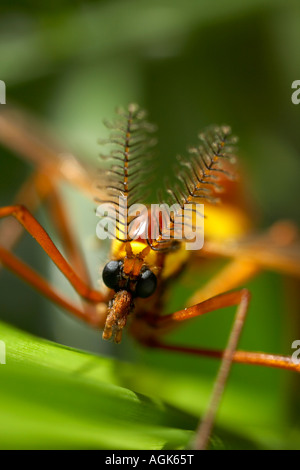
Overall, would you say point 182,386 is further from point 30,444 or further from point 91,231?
point 30,444

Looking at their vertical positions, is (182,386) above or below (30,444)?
above

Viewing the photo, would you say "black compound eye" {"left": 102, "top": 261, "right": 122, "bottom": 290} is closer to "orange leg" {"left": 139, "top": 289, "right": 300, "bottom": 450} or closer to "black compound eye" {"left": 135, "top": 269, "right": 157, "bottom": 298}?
"black compound eye" {"left": 135, "top": 269, "right": 157, "bottom": 298}

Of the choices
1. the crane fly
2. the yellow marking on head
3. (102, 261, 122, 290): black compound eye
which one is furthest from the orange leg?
the yellow marking on head

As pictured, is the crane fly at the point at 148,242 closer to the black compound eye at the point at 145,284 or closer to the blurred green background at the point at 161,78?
the black compound eye at the point at 145,284

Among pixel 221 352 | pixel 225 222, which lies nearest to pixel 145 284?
pixel 221 352

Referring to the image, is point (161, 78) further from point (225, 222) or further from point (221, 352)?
point (221, 352)

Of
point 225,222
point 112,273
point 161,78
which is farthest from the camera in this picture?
point 161,78
